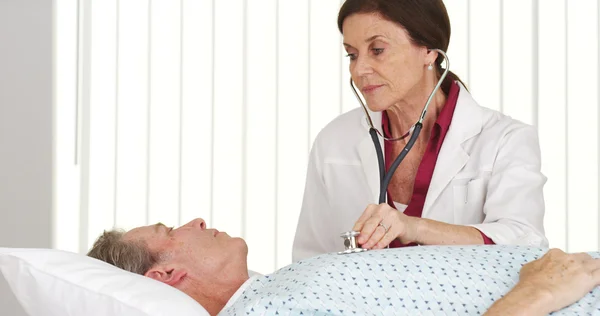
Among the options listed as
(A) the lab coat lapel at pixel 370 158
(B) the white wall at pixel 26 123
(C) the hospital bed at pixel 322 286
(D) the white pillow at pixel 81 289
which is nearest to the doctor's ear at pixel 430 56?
(A) the lab coat lapel at pixel 370 158

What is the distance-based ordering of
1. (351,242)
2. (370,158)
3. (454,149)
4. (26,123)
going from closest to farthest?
(351,242), (454,149), (370,158), (26,123)

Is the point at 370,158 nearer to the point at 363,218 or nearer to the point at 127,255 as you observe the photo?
the point at 363,218

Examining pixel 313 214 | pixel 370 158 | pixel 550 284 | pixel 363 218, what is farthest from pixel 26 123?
pixel 550 284

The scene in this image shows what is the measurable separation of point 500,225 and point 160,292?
2.69ft

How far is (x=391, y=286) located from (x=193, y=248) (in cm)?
49

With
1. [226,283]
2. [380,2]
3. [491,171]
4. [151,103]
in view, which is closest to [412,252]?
[226,283]

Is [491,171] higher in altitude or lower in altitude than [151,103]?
lower

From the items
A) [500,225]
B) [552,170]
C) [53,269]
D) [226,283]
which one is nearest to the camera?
[53,269]

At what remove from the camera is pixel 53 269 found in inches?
61.6

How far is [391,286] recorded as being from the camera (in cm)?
151

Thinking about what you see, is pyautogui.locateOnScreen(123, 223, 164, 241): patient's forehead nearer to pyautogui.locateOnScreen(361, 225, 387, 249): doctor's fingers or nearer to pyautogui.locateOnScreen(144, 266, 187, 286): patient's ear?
pyautogui.locateOnScreen(144, 266, 187, 286): patient's ear

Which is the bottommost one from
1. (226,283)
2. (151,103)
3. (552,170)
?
(226,283)

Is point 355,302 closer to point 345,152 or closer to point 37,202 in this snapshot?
point 345,152

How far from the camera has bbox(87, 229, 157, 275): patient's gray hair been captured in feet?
5.89
